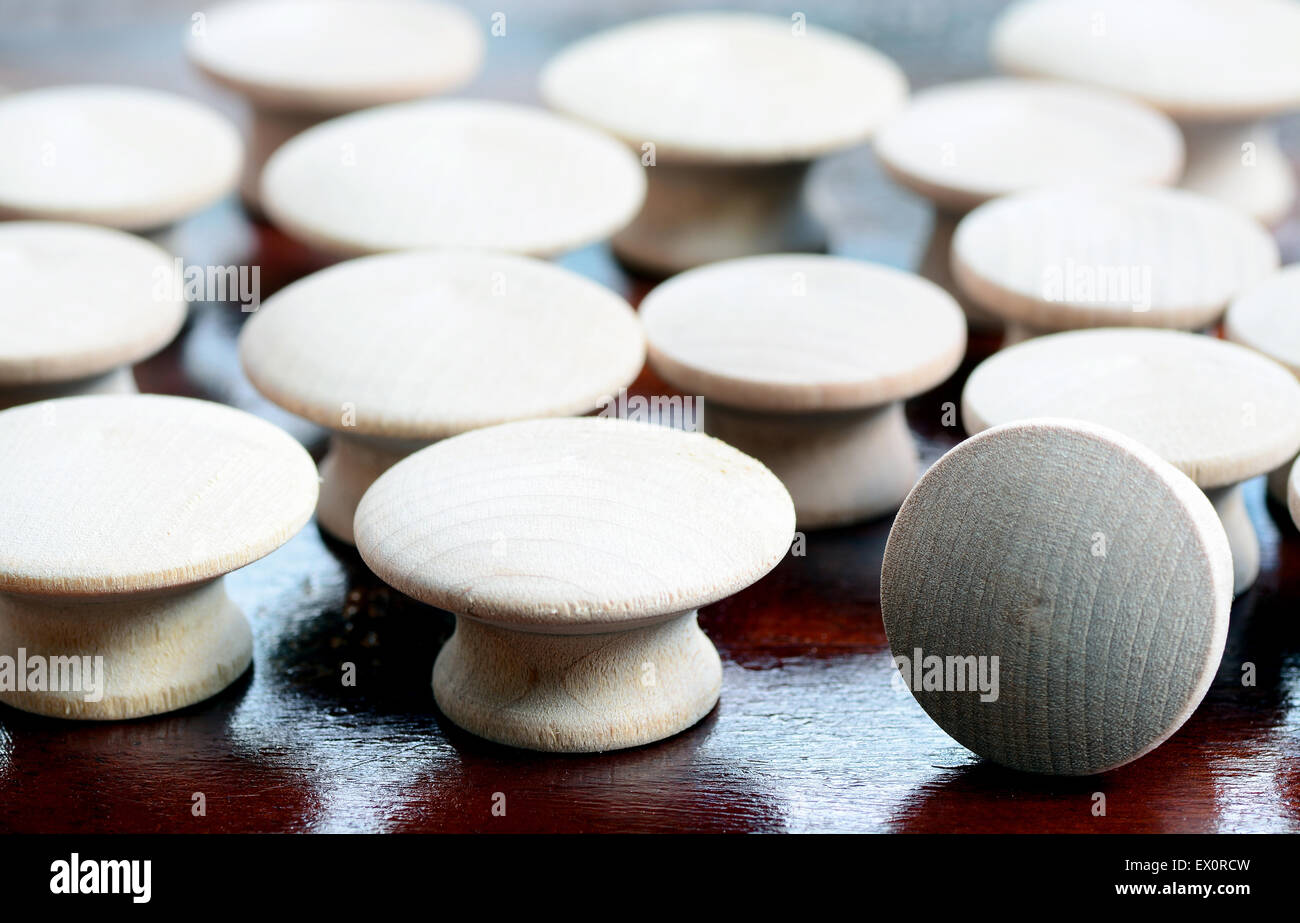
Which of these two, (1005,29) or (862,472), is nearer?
(862,472)

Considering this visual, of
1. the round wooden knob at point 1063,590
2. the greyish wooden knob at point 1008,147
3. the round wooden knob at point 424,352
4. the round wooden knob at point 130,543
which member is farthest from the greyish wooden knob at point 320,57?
the round wooden knob at point 1063,590

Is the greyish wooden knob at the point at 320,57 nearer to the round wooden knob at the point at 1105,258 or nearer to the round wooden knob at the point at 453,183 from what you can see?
the round wooden knob at the point at 453,183

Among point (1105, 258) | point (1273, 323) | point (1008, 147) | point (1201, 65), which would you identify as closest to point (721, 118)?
point (1008, 147)

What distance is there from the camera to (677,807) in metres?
1.83

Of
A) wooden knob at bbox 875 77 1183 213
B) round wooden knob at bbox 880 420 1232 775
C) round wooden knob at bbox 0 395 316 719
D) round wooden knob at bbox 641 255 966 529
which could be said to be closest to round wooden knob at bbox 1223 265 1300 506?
round wooden knob at bbox 641 255 966 529

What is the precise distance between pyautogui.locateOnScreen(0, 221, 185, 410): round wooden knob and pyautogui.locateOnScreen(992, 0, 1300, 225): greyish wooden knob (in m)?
1.81

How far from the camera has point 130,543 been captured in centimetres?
181

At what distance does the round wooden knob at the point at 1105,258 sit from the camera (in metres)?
2.55

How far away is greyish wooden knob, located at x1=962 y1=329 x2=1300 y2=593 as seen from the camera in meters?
2.09

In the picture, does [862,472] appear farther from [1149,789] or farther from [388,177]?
[388,177]

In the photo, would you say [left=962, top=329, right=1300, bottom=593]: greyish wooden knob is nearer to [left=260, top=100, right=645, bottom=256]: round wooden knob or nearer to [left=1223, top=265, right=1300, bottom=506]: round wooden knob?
[left=1223, top=265, right=1300, bottom=506]: round wooden knob

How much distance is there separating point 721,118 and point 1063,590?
162 cm

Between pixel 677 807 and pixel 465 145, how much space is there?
4.80 ft
